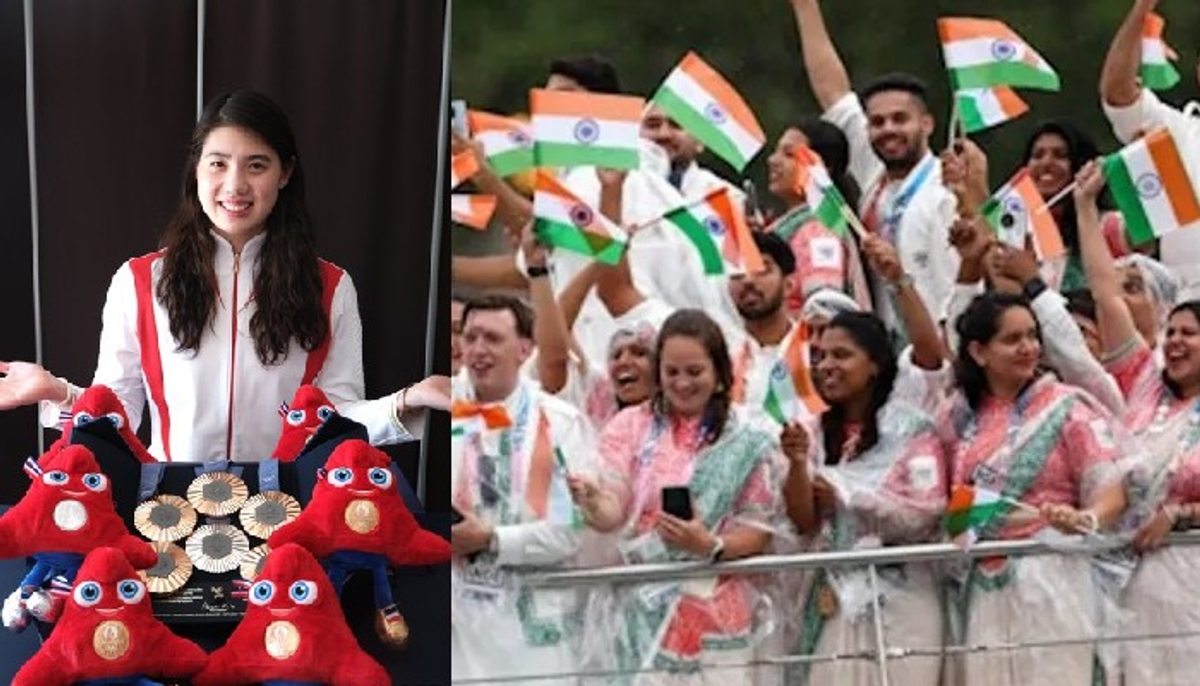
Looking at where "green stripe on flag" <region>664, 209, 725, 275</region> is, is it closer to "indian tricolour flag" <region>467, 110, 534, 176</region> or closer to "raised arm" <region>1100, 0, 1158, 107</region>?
"indian tricolour flag" <region>467, 110, 534, 176</region>

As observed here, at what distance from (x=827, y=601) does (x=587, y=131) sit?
30.4 inches

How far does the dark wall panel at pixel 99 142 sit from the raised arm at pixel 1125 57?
1800 mm

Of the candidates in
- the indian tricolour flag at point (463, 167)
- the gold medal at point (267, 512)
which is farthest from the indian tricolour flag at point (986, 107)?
the gold medal at point (267, 512)

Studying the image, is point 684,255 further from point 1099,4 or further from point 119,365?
point 119,365

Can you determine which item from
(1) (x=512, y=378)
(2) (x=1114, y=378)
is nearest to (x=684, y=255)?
(1) (x=512, y=378)

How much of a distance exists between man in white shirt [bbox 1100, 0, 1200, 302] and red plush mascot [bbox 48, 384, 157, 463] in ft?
5.13

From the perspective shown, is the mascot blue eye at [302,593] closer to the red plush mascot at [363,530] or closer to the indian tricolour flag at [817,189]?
the red plush mascot at [363,530]

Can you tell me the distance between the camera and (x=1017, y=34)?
114 inches

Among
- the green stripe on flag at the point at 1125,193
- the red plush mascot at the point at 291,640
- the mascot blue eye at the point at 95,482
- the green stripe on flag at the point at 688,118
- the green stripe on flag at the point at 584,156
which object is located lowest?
the red plush mascot at the point at 291,640

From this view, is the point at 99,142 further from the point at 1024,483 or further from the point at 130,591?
the point at 1024,483

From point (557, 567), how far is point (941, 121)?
2.88ft

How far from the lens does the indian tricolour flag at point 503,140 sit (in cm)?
277

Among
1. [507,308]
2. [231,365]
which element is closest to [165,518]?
[231,365]

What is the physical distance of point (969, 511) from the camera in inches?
113
